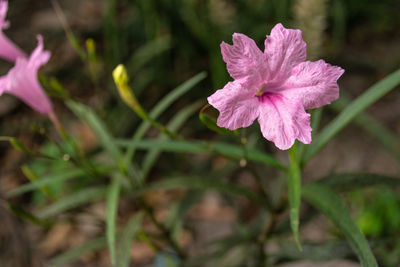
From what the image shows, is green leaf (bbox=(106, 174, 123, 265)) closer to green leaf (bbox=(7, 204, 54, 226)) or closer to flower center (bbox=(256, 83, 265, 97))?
green leaf (bbox=(7, 204, 54, 226))

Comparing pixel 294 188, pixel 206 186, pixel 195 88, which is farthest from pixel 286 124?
pixel 195 88

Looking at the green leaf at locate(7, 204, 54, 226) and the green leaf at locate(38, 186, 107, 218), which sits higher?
the green leaf at locate(38, 186, 107, 218)

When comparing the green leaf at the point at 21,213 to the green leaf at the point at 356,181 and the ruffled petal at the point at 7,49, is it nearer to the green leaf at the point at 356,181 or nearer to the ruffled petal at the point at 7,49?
the ruffled petal at the point at 7,49

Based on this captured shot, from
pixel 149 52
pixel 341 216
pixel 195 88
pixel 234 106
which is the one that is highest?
pixel 149 52

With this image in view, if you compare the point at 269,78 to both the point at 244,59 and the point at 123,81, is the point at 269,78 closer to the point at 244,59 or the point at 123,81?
the point at 244,59

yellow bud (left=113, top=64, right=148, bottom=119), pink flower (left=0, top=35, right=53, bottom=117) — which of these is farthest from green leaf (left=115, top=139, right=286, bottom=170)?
pink flower (left=0, top=35, right=53, bottom=117)
